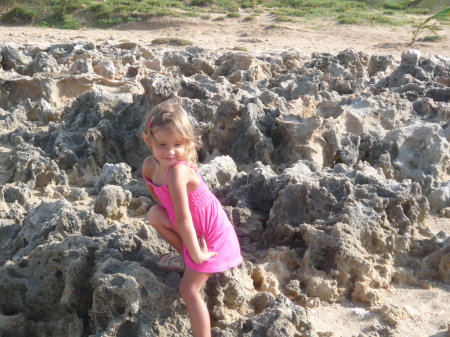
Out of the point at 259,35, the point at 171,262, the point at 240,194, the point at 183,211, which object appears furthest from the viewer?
the point at 259,35

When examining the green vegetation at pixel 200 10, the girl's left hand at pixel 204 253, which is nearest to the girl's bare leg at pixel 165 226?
the girl's left hand at pixel 204 253

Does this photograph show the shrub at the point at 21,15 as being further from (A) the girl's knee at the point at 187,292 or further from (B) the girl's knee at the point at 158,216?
(A) the girl's knee at the point at 187,292

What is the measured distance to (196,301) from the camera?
2799 millimetres

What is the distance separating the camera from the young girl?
110 inches

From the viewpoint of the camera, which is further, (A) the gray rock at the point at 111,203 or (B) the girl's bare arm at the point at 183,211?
(A) the gray rock at the point at 111,203

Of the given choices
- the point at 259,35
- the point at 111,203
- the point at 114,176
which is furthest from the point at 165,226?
the point at 259,35

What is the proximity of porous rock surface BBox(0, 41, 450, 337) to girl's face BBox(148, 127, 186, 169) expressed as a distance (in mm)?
499

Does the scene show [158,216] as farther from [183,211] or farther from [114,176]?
[114,176]

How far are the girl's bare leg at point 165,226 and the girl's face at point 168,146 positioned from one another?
24cm

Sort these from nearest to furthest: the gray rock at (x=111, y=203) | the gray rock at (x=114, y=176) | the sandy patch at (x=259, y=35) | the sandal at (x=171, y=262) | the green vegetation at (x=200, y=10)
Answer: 1. the sandal at (x=171, y=262)
2. the gray rock at (x=111, y=203)
3. the gray rock at (x=114, y=176)
4. the sandy patch at (x=259, y=35)
5. the green vegetation at (x=200, y=10)

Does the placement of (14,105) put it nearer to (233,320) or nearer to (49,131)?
(49,131)

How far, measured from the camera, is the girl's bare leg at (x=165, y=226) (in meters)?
2.96

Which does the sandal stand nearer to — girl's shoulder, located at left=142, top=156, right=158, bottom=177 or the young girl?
the young girl

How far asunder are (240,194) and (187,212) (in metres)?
1.25
